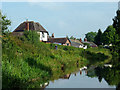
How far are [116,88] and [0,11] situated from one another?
44.8ft

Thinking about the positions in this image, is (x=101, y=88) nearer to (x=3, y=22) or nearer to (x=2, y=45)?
(x=2, y=45)

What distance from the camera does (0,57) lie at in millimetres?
13539

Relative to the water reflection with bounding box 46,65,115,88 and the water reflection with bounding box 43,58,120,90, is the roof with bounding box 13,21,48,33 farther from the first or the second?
the water reflection with bounding box 46,65,115,88

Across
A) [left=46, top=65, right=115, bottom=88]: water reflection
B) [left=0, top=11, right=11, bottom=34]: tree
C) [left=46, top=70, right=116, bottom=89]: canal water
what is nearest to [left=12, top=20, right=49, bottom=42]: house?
[left=0, top=11, right=11, bottom=34]: tree

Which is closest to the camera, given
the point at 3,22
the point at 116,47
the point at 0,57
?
the point at 0,57

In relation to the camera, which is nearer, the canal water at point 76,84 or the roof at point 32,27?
the canal water at point 76,84

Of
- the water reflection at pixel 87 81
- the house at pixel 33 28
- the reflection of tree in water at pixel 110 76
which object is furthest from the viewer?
the house at pixel 33 28

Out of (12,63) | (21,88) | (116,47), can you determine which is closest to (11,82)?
(21,88)

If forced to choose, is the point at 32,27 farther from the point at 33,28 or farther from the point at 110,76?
the point at 110,76

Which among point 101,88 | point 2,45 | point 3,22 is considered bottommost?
point 101,88

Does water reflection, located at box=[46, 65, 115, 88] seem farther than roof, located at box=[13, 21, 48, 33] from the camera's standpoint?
No

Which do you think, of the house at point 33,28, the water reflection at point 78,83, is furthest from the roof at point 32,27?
the water reflection at point 78,83

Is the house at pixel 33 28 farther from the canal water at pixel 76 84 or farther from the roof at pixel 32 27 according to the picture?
the canal water at pixel 76 84

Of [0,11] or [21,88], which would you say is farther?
[0,11]
